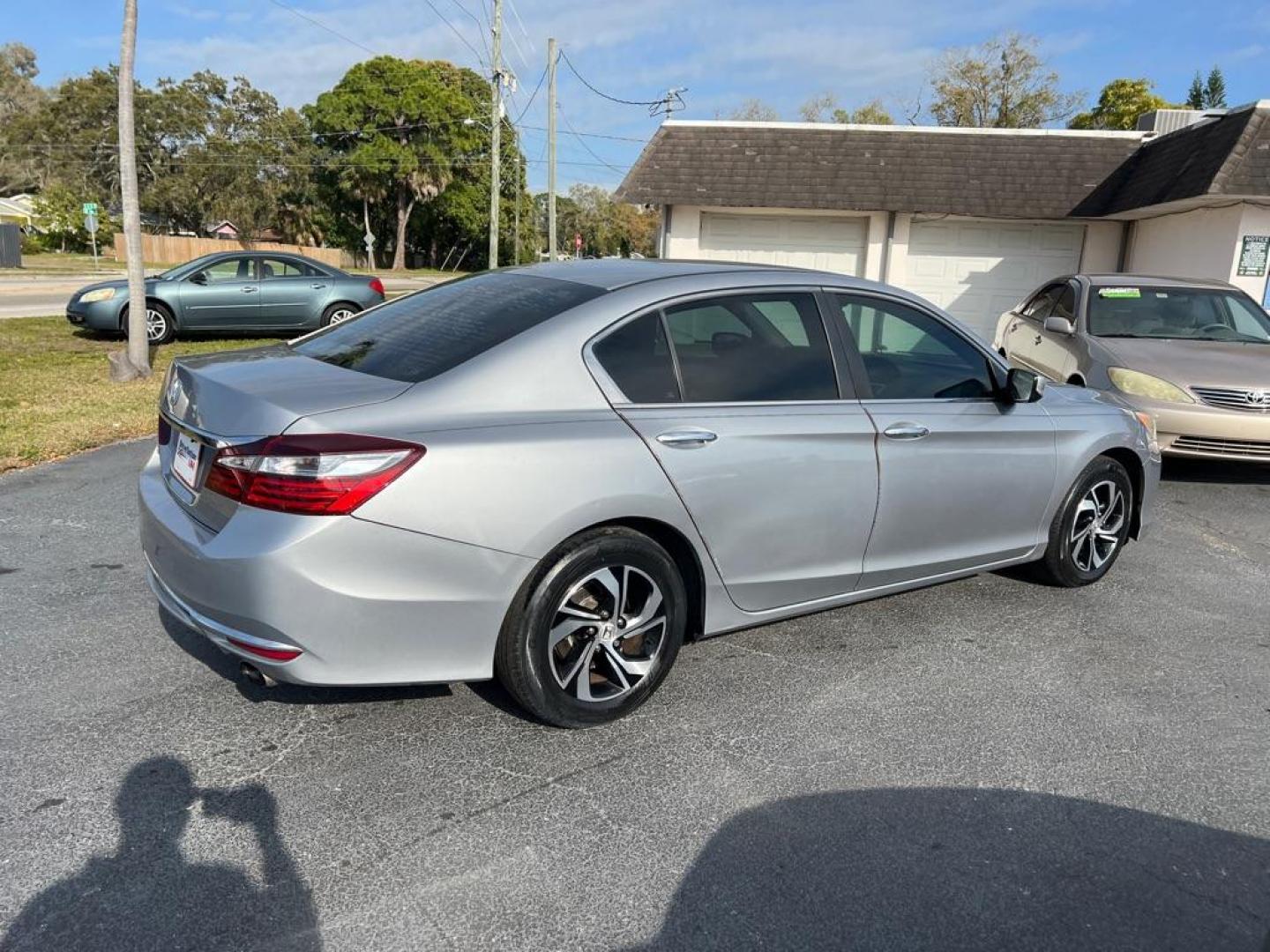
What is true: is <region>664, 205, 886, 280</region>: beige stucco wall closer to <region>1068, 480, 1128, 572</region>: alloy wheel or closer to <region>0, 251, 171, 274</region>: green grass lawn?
<region>1068, 480, 1128, 572</region>: alloy wheel

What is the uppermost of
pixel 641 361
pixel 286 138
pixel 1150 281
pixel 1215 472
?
pixel 286 138

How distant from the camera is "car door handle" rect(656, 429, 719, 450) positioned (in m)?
3.24

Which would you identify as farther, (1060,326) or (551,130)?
(551,130)

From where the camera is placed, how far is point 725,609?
11.6 ft

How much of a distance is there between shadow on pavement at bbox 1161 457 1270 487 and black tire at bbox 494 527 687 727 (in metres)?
5.92

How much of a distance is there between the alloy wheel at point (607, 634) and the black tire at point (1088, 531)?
2.43 meters

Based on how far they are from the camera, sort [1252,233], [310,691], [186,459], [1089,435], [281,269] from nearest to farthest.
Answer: [186,459] < [310,691] < [1089,435] < [1252,233] < [281,269]

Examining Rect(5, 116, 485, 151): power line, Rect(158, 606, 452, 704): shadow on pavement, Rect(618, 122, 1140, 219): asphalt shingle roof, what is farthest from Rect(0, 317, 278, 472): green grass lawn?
Rect(5, 116, 485, 151): power line

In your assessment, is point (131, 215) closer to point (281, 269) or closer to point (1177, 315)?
point (281, 269)

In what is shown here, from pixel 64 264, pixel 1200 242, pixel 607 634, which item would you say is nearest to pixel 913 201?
pixel 1200 242

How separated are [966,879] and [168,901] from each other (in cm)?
211

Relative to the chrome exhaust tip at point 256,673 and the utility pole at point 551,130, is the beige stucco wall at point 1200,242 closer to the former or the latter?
the chrome exhaust tip at point 256,673

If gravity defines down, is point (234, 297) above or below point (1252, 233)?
below

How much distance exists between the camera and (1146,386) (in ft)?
23.4
